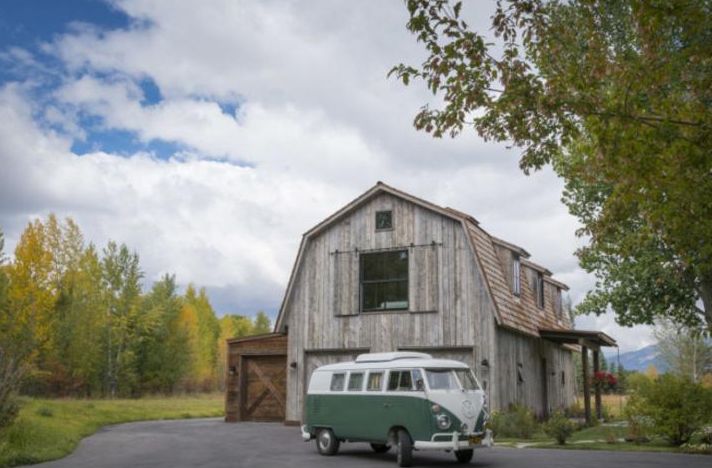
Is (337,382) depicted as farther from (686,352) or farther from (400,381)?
(686,352)

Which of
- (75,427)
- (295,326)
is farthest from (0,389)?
(295,326)

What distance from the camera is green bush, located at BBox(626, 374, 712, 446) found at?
54.5 ft

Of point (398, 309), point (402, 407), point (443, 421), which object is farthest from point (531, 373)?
point (443, 421)

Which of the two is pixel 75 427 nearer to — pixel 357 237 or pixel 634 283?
pixel 357 237

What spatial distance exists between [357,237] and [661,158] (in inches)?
597

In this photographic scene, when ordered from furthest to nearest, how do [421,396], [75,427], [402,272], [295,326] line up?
[295,326], [402,272], [75,427], [421,396]

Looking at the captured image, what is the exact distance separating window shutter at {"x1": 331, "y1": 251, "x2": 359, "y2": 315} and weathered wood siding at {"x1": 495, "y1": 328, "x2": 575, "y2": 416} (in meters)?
5.18

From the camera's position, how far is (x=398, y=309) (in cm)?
2453

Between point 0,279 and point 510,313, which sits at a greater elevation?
point 0,279

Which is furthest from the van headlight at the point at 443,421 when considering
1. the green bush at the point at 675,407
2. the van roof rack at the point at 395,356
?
the green bush at the point at 675,407

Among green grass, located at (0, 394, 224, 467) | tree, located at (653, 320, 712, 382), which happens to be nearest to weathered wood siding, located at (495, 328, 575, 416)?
green grass, located at (0, 394, 224, 467)

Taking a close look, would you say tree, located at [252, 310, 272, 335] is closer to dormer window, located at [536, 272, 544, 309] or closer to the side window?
dormer window, located at [536, 272, 544, 309]

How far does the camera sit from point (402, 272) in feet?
81.0

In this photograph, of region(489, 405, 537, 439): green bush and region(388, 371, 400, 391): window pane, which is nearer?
region(388, 371, 400, 391): window pane
